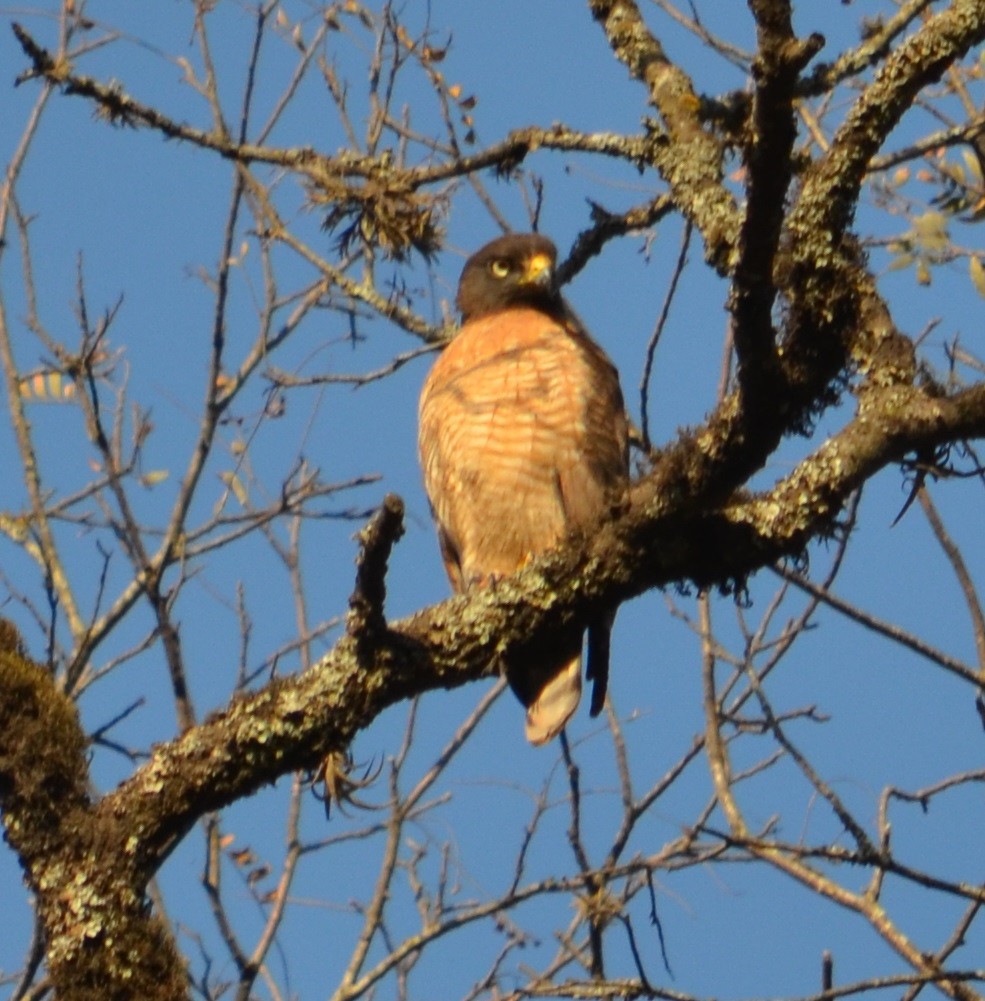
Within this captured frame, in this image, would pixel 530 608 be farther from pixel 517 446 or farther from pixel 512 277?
pixel 512 277

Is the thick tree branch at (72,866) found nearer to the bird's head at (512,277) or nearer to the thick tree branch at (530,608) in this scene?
the thick tree branch at (530,608)

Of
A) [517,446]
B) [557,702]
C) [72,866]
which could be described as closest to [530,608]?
[557,702]

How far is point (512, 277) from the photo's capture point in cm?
545

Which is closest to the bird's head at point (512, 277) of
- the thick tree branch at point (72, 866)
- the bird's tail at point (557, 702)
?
the bird's tail at point (557, 702)

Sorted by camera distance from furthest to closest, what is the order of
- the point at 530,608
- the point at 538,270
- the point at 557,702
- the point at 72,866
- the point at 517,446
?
the point at 538,270
the point at 517,446
the point at 557,702
the point at 530,608
the point at 72,866

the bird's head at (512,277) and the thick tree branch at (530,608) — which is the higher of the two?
the bird's head at (512,277)

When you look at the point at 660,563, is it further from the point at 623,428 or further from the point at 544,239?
the point at 544,239

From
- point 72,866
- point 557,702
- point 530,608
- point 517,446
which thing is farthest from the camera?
point 517,446

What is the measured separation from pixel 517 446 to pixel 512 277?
109 cm

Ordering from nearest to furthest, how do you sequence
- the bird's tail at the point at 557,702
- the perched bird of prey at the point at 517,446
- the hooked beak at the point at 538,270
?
the bird's tail at the point at 557,702 < the perched bird of prey at the point at 517,446 < the hooked beak at the point at 538,270

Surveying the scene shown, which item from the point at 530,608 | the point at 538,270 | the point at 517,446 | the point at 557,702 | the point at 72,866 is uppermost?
the point at 538,270

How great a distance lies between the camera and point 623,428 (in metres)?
4.62

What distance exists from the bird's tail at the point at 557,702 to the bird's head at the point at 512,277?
1626mm

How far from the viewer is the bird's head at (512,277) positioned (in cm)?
538
